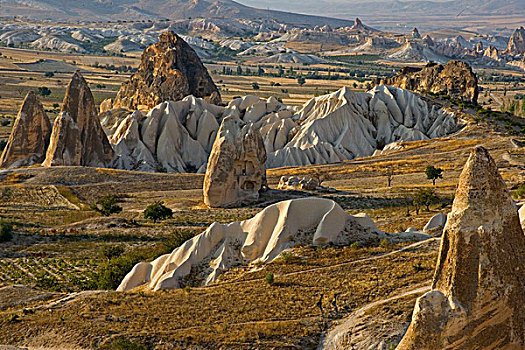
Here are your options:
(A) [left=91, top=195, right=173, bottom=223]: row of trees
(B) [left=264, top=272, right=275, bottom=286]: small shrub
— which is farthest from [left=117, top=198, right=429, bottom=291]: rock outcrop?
(A) [left=91, top=195, right=173, bottom=223]: row of trees

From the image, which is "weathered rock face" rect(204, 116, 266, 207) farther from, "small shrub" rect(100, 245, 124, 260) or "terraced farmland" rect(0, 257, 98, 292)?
"terraced farmland" rect(0, 257, 98, 292)

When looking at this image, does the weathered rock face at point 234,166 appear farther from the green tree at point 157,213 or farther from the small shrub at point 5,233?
the small shrub at point 5,233

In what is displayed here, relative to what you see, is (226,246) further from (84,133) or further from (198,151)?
(198,151)

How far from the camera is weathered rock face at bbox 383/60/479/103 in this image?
4582 inches

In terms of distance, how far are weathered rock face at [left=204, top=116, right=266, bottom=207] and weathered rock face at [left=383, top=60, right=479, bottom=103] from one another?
229 ft

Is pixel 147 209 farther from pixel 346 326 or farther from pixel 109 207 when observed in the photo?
pixel 346 326

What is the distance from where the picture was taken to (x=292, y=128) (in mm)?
97375

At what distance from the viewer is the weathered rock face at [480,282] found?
15984 mm

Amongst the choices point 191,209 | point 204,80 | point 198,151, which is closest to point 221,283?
point 191,209

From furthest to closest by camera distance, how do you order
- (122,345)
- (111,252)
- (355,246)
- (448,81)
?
(448,81) < (111,252) < (355,246) < (122,345)

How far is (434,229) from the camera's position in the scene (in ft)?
116

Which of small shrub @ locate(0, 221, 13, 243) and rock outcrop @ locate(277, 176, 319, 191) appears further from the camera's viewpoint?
rock outcrop @ locate(277, 176, 319, 191)

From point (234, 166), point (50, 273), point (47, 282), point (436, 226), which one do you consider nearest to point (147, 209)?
point (234, 166)

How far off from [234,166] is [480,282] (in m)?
40.2
